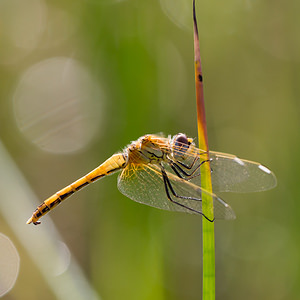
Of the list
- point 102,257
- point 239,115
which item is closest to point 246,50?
point 239,115

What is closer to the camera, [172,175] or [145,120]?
[145,120]

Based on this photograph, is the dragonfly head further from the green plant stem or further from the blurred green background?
the green plant stem

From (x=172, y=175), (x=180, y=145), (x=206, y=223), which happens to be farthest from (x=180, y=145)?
(x=206, y=223)

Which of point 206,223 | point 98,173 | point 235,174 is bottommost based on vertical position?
point 235,174

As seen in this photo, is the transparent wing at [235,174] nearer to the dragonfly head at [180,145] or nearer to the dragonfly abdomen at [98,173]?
the dragonfly head at [180,145]

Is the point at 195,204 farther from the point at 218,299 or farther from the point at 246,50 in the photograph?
the point at 246,50

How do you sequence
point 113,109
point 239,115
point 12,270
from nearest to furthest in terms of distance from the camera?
point 113,109 → point 12,270 → point 239,115

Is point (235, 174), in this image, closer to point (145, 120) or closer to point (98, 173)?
point (145, 120)
